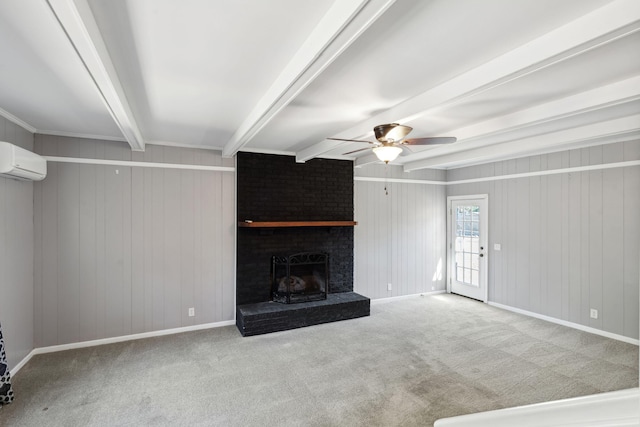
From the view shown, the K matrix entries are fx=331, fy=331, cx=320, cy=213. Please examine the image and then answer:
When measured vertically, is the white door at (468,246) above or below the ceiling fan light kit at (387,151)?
below

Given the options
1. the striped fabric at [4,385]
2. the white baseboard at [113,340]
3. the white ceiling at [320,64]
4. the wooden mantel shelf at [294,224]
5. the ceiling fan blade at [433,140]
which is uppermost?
the white ceiling at [320,64]

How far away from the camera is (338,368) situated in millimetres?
3510

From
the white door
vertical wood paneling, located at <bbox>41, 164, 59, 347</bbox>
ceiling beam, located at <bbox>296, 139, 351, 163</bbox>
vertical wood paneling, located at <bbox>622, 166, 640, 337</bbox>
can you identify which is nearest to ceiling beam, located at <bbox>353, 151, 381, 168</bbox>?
ceiling beam, located at <bbox>296, 139, 351, 163</bbox>

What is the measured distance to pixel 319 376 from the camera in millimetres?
3346

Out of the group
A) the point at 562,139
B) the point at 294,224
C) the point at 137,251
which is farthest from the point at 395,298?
the point at 137,251

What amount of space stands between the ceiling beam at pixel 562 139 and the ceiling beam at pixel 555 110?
7.7 inches

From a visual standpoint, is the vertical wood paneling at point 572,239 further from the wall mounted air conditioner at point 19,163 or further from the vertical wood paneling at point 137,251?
the wall mounted air conditioner at point 19,163

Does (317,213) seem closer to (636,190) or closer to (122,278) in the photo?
(122,278)

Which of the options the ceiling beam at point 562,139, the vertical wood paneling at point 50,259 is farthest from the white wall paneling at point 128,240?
the ceiling beam at point 562,139

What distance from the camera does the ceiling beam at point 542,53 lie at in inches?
64.8

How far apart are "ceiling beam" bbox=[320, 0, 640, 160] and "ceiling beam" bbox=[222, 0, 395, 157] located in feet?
3.53

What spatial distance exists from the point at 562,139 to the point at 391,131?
2.30 m

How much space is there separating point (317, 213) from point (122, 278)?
9.58 feet

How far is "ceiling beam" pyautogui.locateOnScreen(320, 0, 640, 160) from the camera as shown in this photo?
64.8 inches
